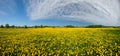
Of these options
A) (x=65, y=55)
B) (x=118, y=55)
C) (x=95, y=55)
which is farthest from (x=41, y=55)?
(x=118, y=55)

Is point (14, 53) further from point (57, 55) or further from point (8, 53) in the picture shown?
point (57, 55)

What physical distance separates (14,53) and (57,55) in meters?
2.14

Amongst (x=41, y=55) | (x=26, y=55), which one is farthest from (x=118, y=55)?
(x=26, y=55)

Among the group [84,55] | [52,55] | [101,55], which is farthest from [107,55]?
[52,55]

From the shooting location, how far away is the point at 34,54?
24.0ft

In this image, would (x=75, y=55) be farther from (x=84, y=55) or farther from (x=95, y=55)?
(x=95, y=55)

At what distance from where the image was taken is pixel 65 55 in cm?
755

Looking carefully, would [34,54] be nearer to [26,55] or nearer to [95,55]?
[26,55]

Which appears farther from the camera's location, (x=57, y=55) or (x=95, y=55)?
(x=95, y=55)

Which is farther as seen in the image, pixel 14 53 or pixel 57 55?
pixel 14 53

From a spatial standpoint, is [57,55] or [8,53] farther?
[8,53]

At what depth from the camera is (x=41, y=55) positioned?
7398 millimetres

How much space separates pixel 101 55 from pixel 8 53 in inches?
167

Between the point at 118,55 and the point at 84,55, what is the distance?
1.54 m
